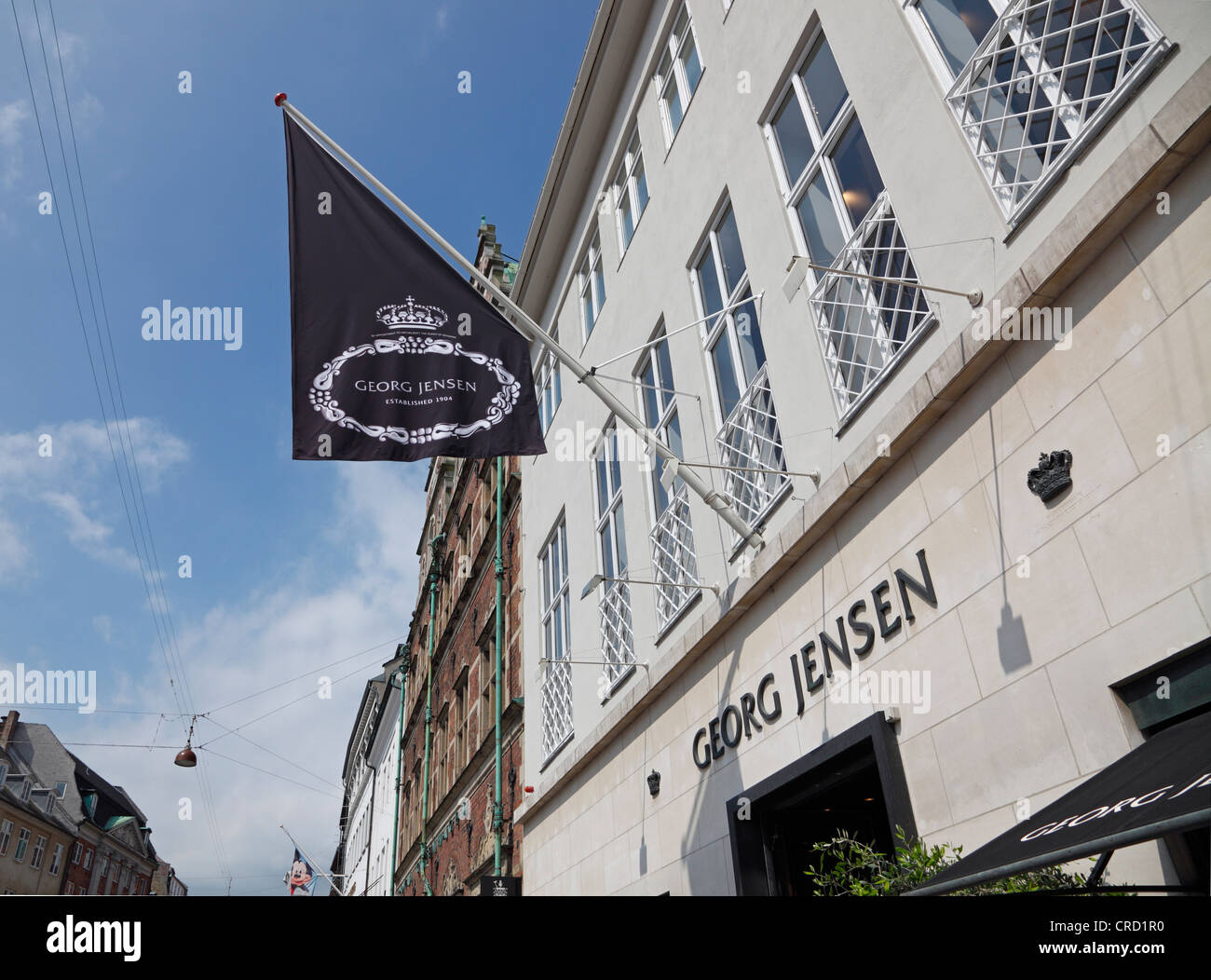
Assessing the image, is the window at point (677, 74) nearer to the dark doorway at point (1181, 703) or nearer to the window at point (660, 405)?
the window at point (660, 405)

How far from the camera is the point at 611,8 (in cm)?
1342

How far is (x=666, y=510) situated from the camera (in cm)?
1115

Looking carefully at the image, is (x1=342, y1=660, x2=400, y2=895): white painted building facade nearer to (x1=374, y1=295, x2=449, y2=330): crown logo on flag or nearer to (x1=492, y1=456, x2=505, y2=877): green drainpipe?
(x1=492, y1=456, x2=505, y2=877): green drainpipe

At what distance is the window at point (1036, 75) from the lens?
5.11 m

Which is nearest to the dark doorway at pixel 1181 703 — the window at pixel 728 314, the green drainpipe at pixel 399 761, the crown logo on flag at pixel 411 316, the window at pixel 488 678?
the window at pixel 728 314

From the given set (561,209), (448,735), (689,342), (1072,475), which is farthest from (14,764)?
(1072,475)

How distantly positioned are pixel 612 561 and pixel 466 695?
11941 millimetres

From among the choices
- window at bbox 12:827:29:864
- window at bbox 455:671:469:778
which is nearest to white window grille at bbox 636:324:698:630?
window at bbox 455:671:469:778

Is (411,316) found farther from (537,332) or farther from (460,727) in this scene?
(460,727)

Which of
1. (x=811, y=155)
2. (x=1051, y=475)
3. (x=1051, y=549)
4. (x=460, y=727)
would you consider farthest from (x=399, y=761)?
(x=1051, y=475)

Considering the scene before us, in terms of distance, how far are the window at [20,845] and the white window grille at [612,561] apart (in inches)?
2508

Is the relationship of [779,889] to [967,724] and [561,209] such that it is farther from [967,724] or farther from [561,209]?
[561,209]

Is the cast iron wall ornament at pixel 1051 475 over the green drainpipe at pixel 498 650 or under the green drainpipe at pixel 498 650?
under

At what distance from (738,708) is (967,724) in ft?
10.6
